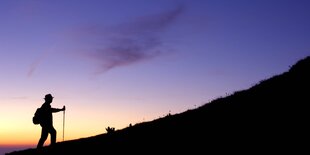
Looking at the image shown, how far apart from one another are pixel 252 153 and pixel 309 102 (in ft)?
17.7

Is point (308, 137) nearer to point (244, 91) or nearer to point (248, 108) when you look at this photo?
point (248, 108)

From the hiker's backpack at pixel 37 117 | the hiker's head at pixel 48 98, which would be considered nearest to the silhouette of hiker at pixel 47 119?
the hiker's head at pixel 48 98

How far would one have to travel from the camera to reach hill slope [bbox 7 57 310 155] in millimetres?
13984

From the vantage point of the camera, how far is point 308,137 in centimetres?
1322

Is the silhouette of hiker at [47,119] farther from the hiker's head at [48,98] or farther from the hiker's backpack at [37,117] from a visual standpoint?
the hiker's backpack at [37,117]

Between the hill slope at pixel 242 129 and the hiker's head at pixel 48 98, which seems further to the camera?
the hiker's head at pixel 48 98

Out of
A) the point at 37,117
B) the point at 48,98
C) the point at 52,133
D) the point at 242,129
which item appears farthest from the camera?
the point at 52,133

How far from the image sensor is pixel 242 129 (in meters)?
15.9

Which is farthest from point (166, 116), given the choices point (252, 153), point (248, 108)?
point (252, 153)

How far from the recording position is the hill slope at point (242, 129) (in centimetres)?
1398

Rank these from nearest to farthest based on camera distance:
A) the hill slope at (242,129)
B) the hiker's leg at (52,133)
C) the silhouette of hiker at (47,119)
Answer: the hill slope at (242,129) < the silhouette of hiker at (47,119) < the hiker's leg at (52,133)

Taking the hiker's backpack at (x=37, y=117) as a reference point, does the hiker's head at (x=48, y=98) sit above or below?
above

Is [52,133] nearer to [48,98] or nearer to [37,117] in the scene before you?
[37,117]

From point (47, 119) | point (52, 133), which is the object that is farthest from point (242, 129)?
point (52, 133)
